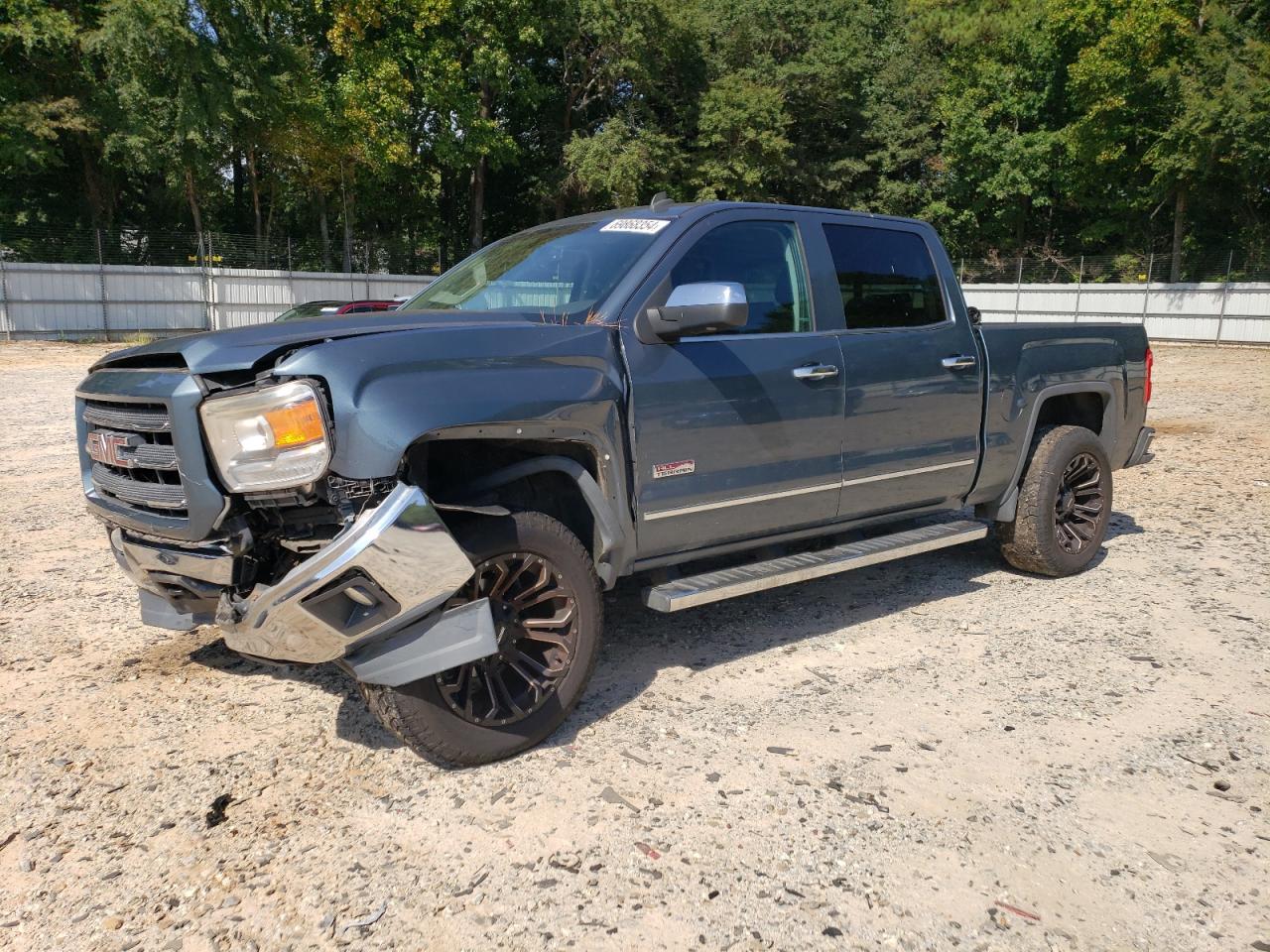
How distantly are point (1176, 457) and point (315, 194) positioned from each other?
112ft

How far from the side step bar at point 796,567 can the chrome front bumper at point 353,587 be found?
0.96 m

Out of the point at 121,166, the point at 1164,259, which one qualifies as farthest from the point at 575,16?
the point at 1164,259

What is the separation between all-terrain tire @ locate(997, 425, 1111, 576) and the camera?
5391 millimetres

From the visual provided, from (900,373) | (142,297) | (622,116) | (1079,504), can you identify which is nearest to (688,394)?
(900,373)

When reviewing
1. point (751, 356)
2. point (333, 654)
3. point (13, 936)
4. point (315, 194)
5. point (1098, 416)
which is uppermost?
point (315, 194)

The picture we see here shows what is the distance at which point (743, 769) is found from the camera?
11.1ft

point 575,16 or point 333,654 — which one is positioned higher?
point 575,16

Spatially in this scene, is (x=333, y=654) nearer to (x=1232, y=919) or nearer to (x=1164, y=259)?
(x=1232, y=919)

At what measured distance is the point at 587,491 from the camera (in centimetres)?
354

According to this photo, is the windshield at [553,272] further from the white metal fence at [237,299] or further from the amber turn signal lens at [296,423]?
the white metal fence at [237,299]

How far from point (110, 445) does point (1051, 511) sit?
4.68 metres

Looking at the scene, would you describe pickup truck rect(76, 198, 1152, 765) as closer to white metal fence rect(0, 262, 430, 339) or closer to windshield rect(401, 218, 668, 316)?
windshield rect(401, 218, 668, 316)

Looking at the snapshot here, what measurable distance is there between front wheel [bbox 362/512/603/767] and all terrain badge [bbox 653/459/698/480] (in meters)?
0.43

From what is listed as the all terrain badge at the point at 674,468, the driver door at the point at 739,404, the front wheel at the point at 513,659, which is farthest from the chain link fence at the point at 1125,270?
the front wheel at the point at 513,659
